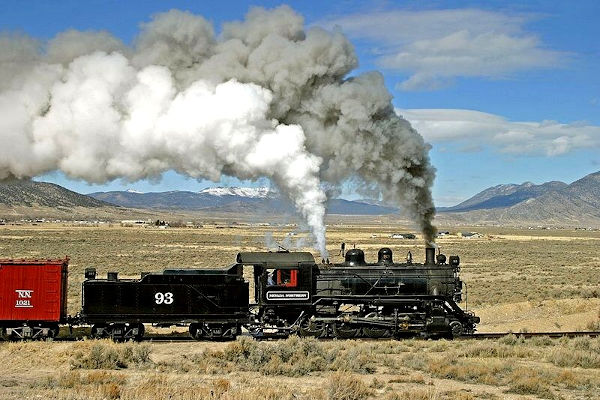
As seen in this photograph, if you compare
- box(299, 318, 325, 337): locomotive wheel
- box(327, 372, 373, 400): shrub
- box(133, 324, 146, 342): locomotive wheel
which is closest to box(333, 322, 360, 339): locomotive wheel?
box(299, 318, 325, 337): locomotive wheel

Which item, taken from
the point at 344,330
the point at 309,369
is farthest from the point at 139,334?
the point at 309,369

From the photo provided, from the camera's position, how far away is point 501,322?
97.4 feet

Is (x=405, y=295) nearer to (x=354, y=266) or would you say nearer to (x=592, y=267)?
(x=354, y=266)

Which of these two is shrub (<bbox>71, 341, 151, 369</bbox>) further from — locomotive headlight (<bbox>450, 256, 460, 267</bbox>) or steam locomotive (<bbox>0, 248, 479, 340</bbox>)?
locomotive headlight (<bbox>450, 256, 460, 267</bbox>)

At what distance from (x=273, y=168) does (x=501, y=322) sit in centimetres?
1272

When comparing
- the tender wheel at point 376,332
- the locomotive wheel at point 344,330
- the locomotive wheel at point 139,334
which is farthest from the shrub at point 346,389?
the locomotive wheel at point 139,334

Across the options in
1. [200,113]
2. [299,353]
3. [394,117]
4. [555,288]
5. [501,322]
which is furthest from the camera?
[555,288]

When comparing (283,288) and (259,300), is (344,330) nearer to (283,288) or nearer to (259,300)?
(283,288)

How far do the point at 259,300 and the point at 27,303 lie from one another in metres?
7.35

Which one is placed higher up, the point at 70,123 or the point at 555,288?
the point at 70,123

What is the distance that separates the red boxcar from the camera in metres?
22.9

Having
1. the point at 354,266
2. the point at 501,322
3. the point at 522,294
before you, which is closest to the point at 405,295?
the point at 354,266

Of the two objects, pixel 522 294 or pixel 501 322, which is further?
pixel 522 294

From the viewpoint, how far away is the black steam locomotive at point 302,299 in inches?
914
